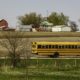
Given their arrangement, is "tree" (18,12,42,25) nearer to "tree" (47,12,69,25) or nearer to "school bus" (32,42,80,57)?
"tree" (47,12,69,25)

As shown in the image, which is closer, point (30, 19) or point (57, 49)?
point (57, 49)

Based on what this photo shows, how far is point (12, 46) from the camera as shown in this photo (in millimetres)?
46062

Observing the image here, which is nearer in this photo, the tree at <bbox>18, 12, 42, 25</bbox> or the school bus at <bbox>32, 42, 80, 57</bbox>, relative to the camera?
the school bus at <bbox>32, 42, 80, 57</bbox>

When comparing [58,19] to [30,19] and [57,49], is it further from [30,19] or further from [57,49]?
[57,49]

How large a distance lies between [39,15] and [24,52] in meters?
101

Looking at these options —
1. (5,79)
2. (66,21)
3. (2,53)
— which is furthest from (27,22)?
(5,79)

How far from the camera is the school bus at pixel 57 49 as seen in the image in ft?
183

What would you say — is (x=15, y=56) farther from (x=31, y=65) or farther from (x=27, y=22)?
(x=27, y=22)

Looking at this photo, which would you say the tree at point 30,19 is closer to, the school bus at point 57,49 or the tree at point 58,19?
the tree at point 58,19

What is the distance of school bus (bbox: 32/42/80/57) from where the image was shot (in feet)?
183

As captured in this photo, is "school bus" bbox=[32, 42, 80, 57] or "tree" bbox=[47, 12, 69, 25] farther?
"tree" bbox=[47, 12, 69, 25]

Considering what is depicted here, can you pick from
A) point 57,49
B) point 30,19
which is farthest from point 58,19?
point 57,49

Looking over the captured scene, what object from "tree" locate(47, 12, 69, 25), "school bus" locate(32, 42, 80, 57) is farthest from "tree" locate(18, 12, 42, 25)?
"school bus" locate(32, 42, 80, 57)

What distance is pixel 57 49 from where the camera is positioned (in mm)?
56125
